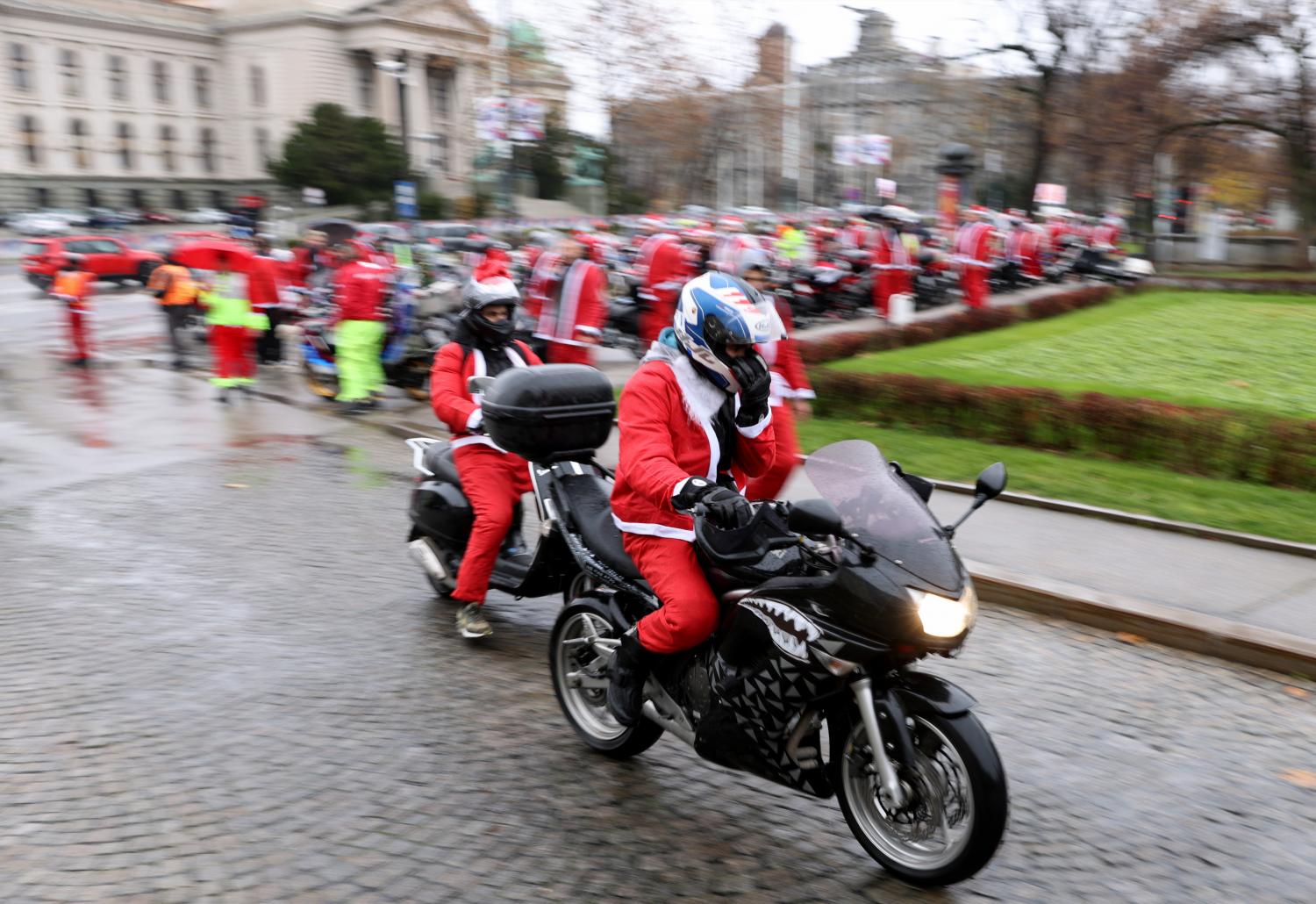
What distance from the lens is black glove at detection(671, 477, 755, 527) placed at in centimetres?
372


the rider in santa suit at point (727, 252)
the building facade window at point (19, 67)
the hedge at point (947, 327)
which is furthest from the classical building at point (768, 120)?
the building facade window at point (19, 67)

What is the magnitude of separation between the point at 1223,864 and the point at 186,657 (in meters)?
4.53

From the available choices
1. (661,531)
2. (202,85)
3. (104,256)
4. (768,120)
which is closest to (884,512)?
(661,531)

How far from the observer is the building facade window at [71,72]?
8244cm

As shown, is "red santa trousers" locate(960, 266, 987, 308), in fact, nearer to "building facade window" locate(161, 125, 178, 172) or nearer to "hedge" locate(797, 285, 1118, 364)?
"hedge" locate(797, 285, 1118, 364)

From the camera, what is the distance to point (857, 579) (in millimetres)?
3545

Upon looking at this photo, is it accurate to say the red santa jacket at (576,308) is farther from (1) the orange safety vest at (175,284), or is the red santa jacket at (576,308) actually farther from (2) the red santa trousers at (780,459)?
(1) the orange safety vest at (175,284)

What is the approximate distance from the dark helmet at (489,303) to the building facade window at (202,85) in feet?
311

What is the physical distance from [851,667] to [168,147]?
96.0 meters

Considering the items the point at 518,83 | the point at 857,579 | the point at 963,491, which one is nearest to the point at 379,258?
the point at 963,491

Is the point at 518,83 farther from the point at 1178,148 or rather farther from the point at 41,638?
the point at 41,638

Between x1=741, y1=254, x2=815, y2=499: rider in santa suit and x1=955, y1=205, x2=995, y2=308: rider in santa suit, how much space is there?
11233mm

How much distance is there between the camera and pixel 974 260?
20406 mm

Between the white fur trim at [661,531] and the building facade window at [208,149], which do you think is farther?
the building facade window at [208,149]
